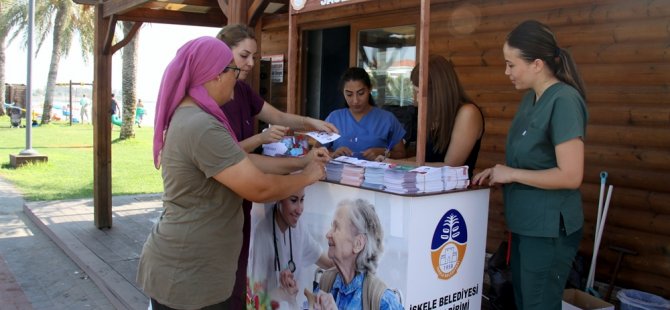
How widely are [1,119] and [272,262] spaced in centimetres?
2881

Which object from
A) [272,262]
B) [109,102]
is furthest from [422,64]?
[109,102]

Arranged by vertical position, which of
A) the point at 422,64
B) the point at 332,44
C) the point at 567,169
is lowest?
the point at 567,169

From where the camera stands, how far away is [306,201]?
269 centimetres

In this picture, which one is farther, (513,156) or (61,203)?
(61,203)

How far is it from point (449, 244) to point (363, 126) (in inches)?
49.2

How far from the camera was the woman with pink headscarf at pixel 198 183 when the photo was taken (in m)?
1.96

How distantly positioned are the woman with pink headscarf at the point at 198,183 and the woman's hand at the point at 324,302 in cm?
57

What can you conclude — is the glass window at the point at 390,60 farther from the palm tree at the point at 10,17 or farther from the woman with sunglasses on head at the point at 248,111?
the palm tree at the point at 10,17

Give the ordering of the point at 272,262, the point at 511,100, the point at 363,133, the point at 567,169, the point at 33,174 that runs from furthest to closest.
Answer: the point at 33,174 < the point at 511,100 < the point at 363,133 < the point at 272,262 < the point at 567,169

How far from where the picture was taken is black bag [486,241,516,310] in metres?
3.32

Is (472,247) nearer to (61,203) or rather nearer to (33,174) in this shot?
(61,203)

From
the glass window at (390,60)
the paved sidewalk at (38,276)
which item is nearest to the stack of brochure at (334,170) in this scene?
the paved sidewalk at (38,276)

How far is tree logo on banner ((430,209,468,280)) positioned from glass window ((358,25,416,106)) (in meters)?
3.14

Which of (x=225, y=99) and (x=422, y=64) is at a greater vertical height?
(x=422, y=64)
